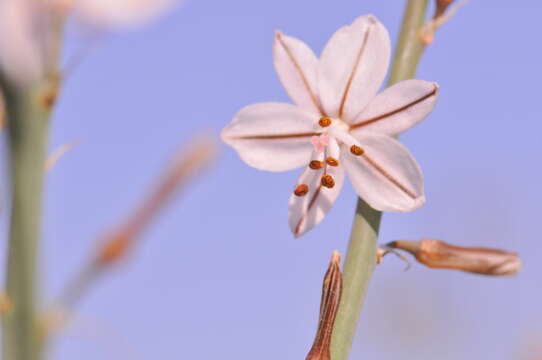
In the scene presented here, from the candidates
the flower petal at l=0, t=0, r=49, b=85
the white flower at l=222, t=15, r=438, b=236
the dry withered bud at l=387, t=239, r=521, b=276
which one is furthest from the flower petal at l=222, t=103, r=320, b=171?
the flower petal at l=0, t=0, r=49, b=85

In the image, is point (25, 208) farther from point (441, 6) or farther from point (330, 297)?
point (441, 6)

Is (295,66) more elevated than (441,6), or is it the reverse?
(441,6)

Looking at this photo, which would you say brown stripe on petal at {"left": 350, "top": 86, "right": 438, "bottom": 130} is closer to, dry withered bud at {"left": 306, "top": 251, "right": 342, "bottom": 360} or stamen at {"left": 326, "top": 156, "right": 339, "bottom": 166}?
stamen at {"left": 326, "top": 156, "right": 339, "bottom": 166}

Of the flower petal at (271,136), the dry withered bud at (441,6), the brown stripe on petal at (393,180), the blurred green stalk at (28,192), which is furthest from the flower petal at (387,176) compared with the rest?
the blurred green stalk at (28,192)

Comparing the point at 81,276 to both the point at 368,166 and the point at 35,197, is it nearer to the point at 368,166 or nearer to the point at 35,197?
the point at 35,197

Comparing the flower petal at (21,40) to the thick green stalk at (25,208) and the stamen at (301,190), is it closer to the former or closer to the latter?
the thick green stalk at (25,208)

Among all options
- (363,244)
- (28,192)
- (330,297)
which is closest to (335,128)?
(363,244)
